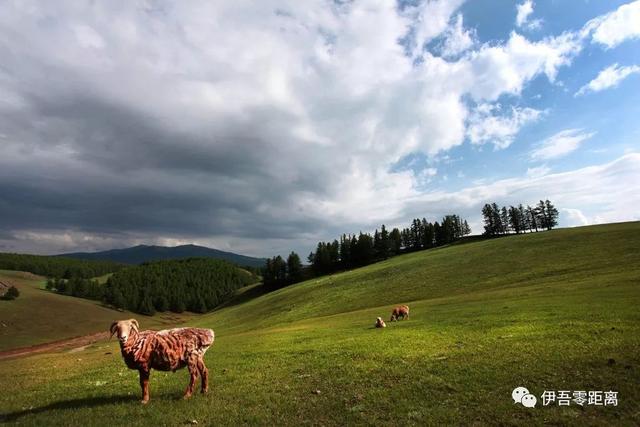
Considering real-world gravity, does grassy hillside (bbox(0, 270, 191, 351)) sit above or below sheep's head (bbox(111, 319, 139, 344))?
below

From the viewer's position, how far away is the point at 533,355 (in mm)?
16094

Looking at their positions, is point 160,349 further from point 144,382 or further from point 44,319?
point 44,319

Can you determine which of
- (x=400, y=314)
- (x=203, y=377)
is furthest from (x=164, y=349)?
(x=400, y=314)

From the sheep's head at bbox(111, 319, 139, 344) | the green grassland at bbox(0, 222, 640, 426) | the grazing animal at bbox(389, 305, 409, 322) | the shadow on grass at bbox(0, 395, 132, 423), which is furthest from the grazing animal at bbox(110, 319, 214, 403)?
the grazing animal at bbox(389, 305, 409, 322)

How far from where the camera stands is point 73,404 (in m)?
15.2

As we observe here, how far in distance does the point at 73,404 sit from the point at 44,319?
13117 cm

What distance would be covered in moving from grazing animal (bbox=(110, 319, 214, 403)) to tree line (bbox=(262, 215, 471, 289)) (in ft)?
484

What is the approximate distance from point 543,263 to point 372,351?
4831 cm

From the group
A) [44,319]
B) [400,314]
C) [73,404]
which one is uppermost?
[400,314]

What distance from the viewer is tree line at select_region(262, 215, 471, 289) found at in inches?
6442

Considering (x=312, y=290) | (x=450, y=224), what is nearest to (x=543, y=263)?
(x=312, y=290)

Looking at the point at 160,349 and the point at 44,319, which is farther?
→ the point at 44,319

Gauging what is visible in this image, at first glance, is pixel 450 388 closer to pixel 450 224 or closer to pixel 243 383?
pixel 243 383

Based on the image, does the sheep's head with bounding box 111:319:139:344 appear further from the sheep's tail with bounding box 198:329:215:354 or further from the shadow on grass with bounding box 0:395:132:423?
the shadow on grass with bounding box 0:395:132:423
